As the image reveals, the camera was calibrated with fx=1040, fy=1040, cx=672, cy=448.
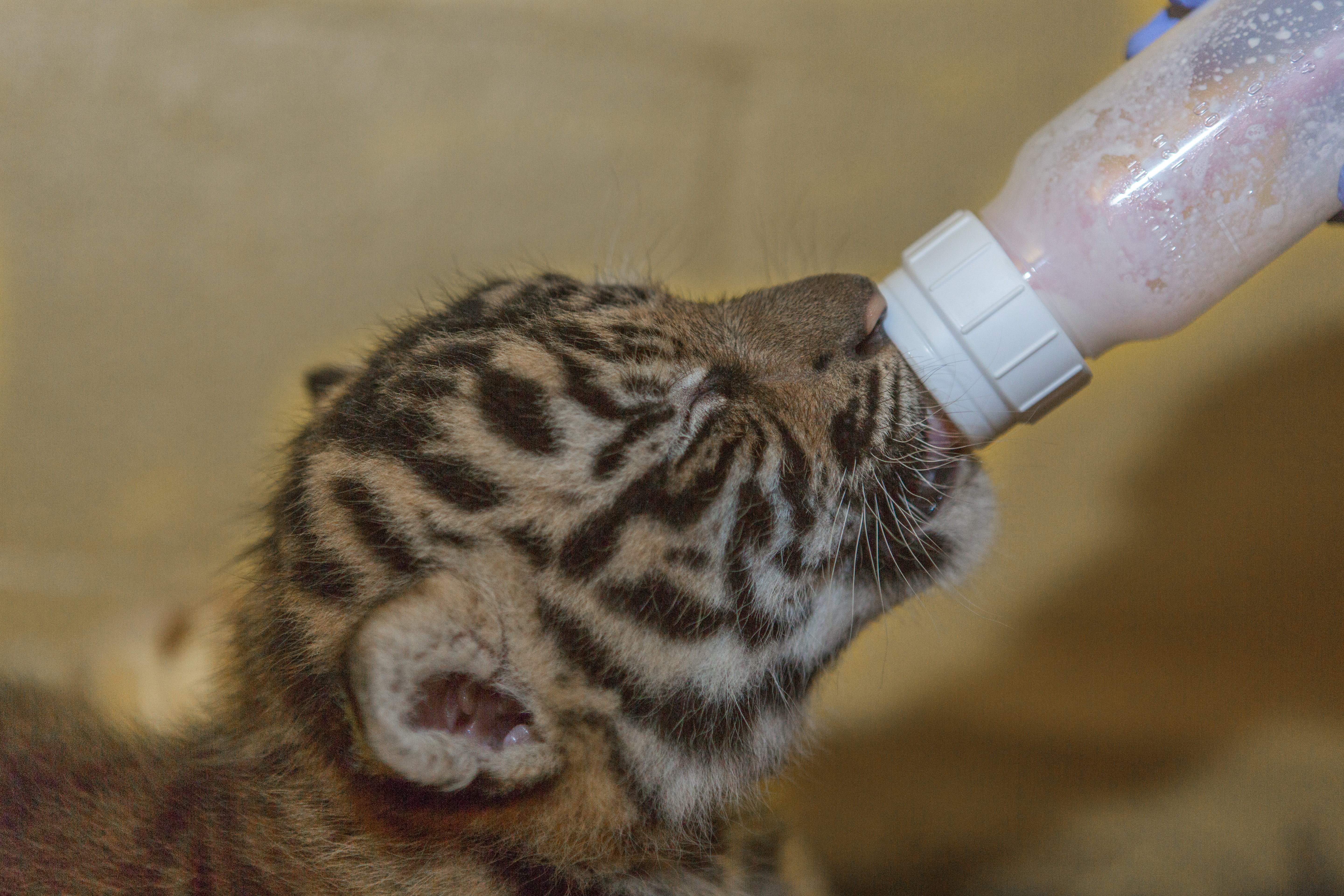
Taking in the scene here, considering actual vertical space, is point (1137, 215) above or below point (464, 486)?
below

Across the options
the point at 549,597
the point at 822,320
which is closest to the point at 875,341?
the point at 822,320

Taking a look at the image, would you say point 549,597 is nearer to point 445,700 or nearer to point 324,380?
point 445,700

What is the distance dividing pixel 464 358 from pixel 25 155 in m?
2.23

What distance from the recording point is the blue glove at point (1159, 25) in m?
1.56

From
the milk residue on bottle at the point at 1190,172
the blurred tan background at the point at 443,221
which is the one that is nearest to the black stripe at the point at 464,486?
the milk residue on bottle at the point at 1190,172

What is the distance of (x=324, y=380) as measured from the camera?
1802 millimetres

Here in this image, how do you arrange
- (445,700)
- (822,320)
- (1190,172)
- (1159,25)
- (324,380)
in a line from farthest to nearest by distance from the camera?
1. (324,380)
2. (1159,25)
3. (822,320)
4. (1190,172)
5. (445,700)

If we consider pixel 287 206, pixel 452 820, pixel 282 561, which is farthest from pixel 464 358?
pixel 287 206

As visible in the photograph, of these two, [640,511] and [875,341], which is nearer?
[640,511]

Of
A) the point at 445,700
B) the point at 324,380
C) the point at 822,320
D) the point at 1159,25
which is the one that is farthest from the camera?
the point at 324,380

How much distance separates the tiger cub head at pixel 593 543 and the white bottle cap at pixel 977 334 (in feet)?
0.15

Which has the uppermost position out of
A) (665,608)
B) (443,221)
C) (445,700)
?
(443,221)

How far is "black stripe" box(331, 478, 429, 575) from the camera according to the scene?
4.29ft

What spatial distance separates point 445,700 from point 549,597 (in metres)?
0.18
